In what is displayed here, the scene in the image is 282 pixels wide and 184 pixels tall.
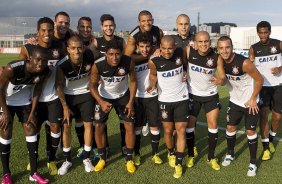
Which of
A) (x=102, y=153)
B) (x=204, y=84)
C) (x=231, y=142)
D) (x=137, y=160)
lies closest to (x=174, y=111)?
(x=204, y=84)

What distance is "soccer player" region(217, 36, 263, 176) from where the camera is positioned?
511 cm

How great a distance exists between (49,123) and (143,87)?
5.64 ft

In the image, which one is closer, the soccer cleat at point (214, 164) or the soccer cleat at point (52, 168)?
the soccer cleat at point (52, 168)

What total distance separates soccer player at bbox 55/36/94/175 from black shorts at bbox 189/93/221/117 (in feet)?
5.63

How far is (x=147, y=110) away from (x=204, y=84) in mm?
1102

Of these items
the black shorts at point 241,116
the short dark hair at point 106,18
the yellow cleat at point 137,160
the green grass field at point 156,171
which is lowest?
the green grass field at point 156,171

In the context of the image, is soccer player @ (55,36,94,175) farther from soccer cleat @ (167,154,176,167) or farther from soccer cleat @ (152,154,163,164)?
soccer cleat @ (167,154,176,167)

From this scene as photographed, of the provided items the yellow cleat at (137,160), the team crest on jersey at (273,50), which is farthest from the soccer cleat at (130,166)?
the team crest on jersey at (273,50)

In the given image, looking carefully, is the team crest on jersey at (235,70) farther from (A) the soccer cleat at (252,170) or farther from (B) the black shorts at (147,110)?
(A) the soccer cleat at (252,170)

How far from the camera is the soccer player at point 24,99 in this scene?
4.52m

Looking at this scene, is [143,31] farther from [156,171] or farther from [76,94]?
[156,171]

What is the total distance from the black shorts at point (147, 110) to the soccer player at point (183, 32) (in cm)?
119

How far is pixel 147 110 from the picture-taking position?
581 cm

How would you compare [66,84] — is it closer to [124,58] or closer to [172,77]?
[124,58]
